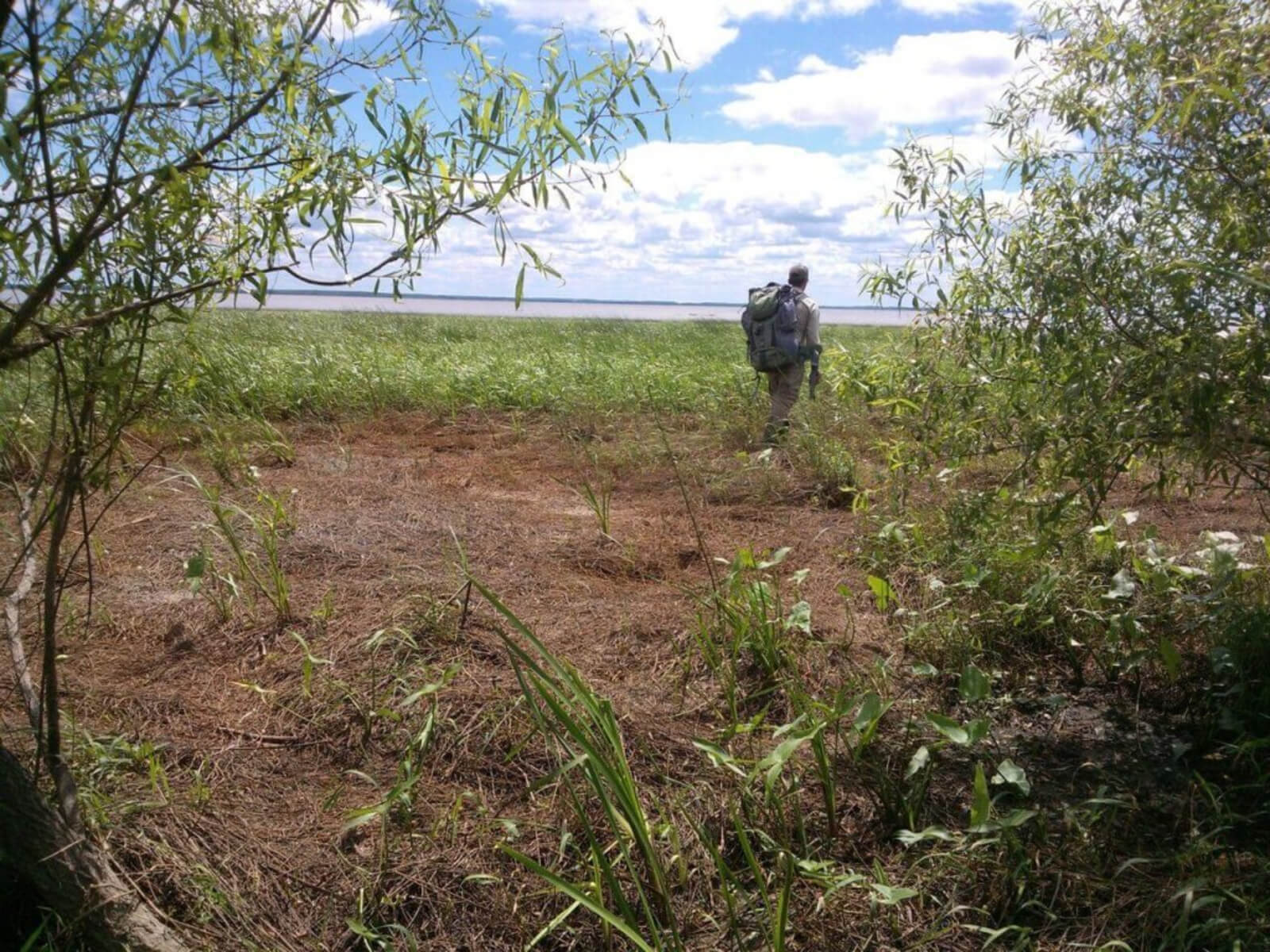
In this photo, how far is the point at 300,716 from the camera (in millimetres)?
3107

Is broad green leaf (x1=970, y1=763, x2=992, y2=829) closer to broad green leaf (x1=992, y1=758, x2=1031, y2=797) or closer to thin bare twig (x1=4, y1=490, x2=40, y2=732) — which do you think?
broad green leaf (x1=992, y1=758, x2=1031, y2=797)

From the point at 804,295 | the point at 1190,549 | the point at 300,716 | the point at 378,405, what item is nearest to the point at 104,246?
the point at 300,716

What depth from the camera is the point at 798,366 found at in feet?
25.9

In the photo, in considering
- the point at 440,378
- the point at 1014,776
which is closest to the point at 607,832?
the point at 1014,776

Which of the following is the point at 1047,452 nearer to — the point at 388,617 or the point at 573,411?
the point at 388,617

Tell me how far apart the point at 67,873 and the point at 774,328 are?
653 cm

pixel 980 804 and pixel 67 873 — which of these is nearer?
pixel 67 873

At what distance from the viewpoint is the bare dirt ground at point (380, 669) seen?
7.89 feet

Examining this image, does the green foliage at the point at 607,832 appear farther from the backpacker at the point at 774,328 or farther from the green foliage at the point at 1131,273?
the backpacker at the point at 774,328

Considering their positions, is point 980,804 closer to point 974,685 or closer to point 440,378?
point 974,685

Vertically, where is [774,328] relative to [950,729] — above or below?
above

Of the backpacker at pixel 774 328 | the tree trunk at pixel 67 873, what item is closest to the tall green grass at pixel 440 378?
the backpacker at pixel 774 328

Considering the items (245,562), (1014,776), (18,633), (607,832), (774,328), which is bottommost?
(607,832)

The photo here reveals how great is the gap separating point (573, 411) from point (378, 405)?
1.92 meters
